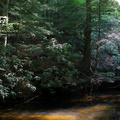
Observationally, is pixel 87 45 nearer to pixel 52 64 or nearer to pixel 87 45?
pixel 87 45

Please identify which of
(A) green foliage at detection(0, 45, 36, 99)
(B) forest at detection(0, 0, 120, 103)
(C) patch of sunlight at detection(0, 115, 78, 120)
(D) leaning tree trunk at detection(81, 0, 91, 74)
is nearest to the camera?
(C) patch of sunlight at detection(0, 115, 78, 120)

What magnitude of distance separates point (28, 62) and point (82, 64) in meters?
4.24

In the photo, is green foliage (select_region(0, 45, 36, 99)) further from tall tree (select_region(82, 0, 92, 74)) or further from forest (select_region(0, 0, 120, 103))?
tall tree (select_region(82, 0, 92, 74))

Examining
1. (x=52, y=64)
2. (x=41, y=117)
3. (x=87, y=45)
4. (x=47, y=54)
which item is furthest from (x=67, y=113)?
(x=87, y=45)

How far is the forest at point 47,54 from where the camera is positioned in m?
7.39

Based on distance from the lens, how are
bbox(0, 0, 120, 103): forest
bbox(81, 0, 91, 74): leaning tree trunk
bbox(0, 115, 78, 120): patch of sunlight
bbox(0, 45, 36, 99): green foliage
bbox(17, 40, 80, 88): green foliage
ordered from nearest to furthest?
1. bbox(0, 115, 78, 120): patch of sunlight
2. bbox(0, 45, 36, 99): green foliage
3. bbox(0, 0, 120, 103): forest
4. bbox(17, 40, 80, 88): green foliage
5. bbox(81, 0, 91, 74): leaning tree trunk

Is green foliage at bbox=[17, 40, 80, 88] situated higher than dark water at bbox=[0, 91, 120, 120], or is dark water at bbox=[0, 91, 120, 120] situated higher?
green foliage at bbox=[17, 40, 80, 88]

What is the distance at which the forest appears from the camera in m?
7.39

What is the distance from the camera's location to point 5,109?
6.61 m

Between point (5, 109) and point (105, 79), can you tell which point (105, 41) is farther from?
point (5, 109)

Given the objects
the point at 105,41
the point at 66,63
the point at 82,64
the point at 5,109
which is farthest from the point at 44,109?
the point at 105,41

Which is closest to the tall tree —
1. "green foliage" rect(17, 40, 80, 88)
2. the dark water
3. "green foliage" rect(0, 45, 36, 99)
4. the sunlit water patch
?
"green foliage" rect(17, 40, 80, 88)

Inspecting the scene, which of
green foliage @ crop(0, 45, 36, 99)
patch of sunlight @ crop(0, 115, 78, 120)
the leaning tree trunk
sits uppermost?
the leaning tree trunk

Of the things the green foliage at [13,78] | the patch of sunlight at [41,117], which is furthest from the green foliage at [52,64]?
the patch of sunlight at [41,117]
